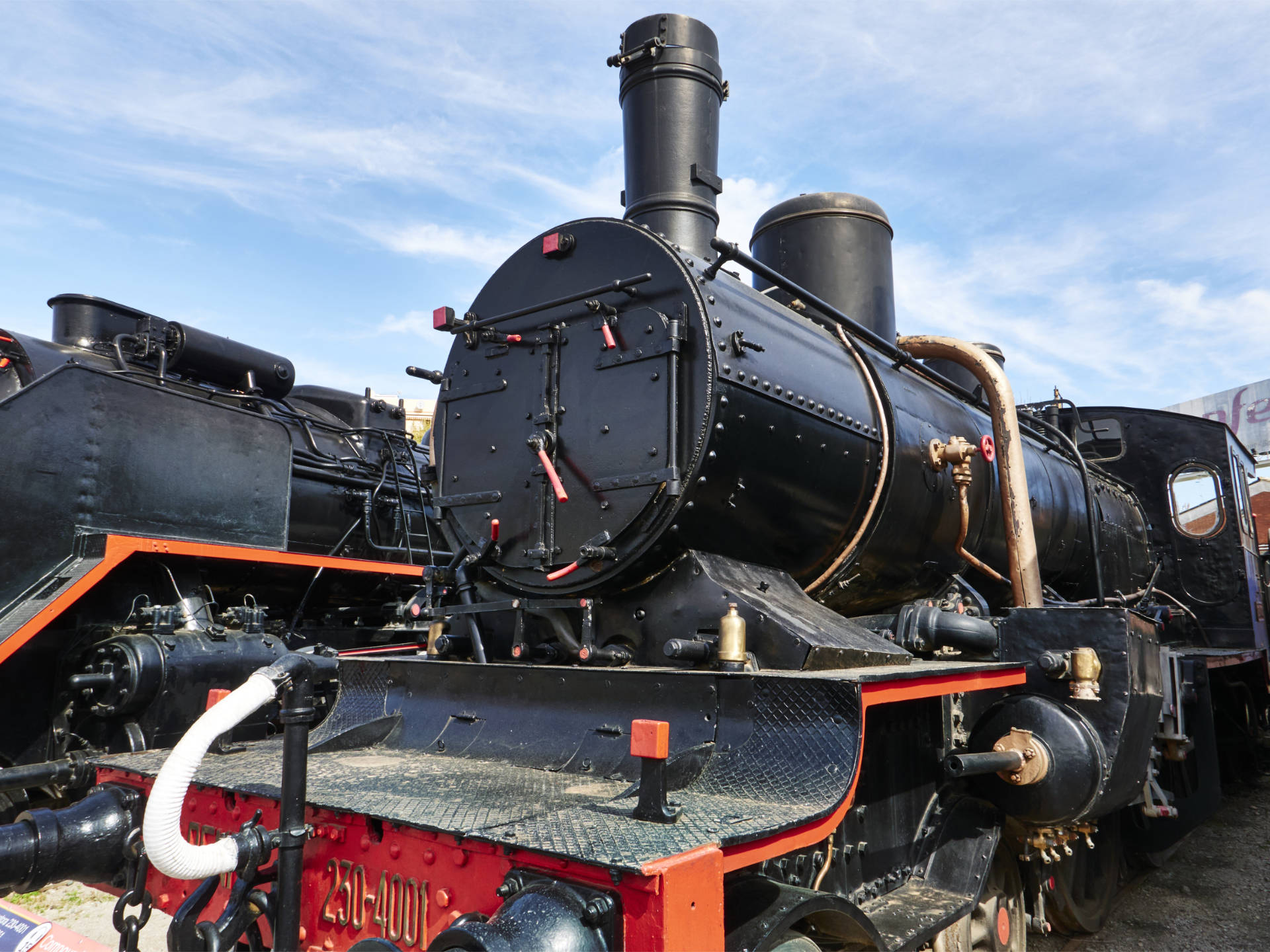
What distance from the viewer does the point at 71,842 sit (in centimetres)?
219

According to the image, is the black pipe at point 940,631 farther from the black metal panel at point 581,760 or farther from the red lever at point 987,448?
the black metal panel at point 581,760

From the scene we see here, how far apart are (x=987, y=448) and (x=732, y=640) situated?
2.11 metres

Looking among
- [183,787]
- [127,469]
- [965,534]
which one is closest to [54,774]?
[183,787]

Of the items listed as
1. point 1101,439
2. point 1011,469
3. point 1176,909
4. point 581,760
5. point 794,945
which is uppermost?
point 1101,439

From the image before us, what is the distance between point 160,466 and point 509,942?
4.39 meters

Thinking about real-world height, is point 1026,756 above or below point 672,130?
below

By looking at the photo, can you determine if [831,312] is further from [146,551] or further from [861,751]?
[146,551]

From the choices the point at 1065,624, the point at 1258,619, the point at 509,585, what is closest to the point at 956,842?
the point at 1065,624

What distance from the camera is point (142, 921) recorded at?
200 cm

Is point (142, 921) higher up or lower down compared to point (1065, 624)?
lower down

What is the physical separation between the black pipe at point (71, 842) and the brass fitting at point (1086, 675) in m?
2.95

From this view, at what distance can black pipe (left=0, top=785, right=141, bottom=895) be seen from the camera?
211 centimetres

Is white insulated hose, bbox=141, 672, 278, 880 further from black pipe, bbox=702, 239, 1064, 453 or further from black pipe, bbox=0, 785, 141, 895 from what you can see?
black pipe, bbox=702, 239, 1064, 453

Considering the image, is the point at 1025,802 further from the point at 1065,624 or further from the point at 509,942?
the point at 509,942
